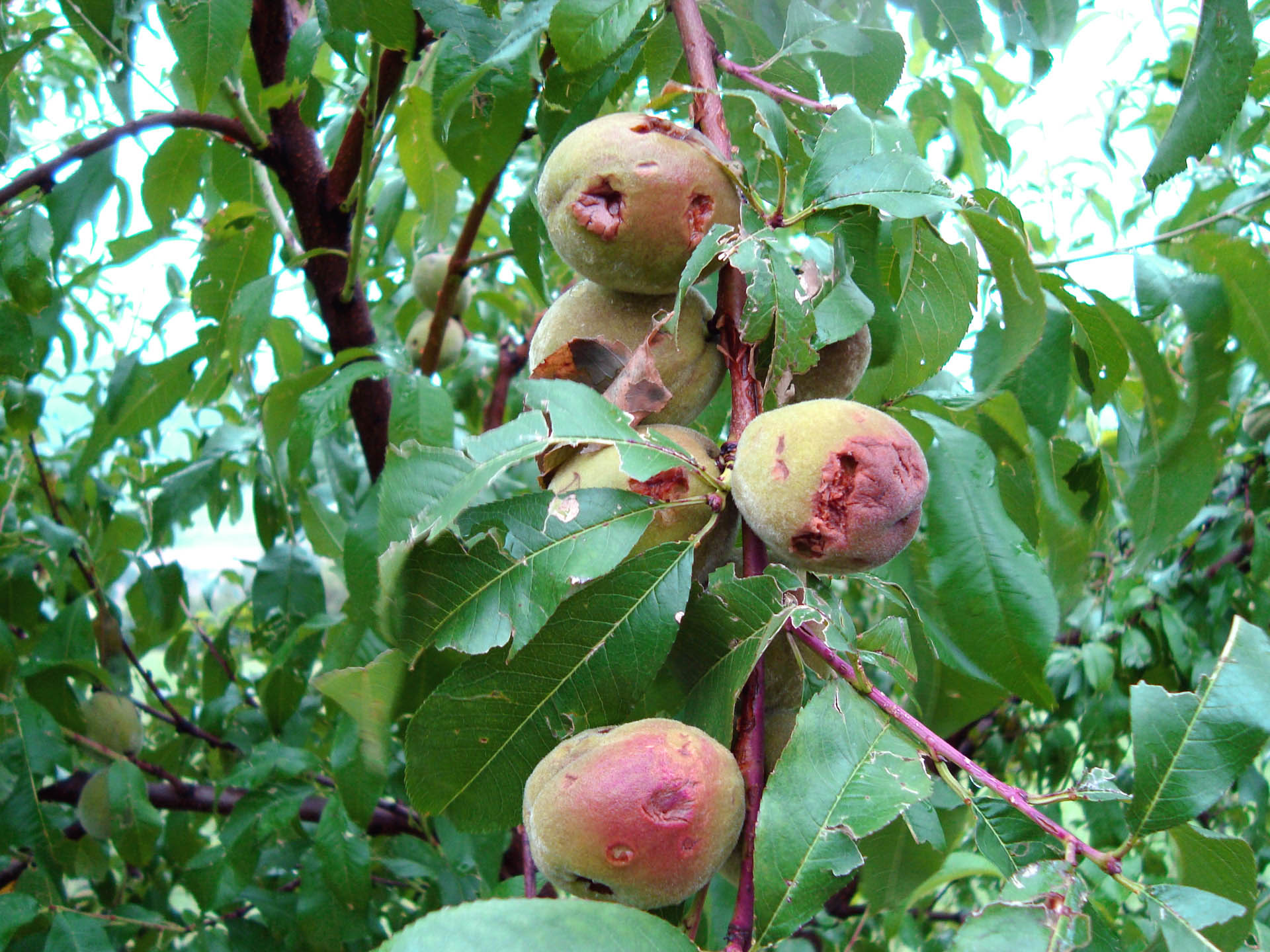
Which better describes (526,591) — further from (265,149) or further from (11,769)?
(11,769)

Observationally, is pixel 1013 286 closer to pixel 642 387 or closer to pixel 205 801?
pixel 642 387

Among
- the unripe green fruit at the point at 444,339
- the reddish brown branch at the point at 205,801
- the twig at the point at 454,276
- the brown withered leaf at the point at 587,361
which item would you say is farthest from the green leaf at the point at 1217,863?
the unripe green fruit at the point at 444,339

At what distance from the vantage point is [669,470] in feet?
2.40

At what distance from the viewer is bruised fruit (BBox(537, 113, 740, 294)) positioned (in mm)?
761

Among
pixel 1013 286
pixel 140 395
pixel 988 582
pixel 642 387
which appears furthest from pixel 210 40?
pixel 988 582

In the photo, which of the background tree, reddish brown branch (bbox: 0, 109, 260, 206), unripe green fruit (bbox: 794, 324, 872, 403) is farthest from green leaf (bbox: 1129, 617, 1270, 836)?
reddish brown branch (bbox: 0, 109, 260, 206)

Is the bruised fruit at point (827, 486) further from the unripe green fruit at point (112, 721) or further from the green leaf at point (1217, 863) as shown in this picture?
the unripe green fruit at point (112, 721)

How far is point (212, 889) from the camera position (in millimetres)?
1562

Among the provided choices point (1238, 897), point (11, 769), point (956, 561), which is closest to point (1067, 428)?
point (956, 561)

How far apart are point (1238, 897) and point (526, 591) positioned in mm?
550

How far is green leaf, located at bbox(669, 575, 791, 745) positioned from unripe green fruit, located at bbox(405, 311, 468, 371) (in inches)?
53.0

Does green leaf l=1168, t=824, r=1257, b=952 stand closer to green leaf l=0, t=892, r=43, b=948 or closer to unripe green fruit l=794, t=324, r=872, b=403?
unripe green fruit l=794, t=324, r=872, b=403

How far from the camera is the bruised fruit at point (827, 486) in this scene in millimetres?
646

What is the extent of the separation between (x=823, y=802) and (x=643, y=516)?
0.24 m
